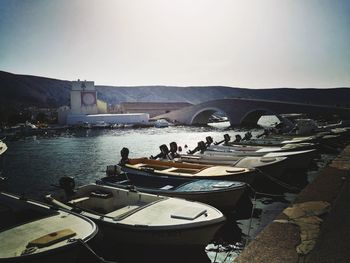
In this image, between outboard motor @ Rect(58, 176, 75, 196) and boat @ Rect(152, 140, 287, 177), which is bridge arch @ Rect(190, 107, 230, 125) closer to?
boat @ Rect(152, 140, 287, 177)

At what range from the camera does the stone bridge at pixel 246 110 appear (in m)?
91.0

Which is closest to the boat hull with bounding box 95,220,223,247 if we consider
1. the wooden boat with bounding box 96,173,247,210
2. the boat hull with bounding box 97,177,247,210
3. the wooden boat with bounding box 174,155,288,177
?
the wooden boat with bounding box 96,173,247,210

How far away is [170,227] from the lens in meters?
9.16

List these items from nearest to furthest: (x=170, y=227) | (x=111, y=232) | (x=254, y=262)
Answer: (x=254, y=262), (x=170, y=227), (x=111, y=232)

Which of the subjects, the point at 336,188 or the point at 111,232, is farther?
the point at 336,188

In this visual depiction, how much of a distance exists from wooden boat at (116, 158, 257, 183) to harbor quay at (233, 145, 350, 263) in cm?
571

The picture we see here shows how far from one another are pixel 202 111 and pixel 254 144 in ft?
278

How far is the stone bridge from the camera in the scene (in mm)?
91000

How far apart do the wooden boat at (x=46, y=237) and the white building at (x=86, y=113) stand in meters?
101

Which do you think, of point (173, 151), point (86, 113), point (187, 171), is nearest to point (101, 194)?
point (187, 171)

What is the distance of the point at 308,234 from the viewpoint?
744 cm

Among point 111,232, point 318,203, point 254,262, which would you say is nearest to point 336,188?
point 318,203

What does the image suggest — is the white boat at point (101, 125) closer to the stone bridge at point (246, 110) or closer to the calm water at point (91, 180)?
the stone bridge at point (246, 110)

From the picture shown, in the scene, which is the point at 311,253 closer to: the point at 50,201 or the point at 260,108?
the point at 50,201
